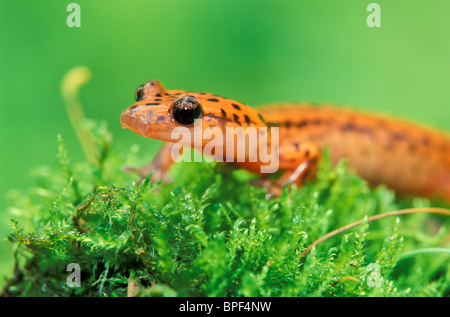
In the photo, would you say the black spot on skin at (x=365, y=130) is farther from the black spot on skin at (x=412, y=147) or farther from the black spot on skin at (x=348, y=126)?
the black spot on skin at (x=412, y=147)

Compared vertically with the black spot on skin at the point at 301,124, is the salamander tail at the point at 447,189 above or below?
below

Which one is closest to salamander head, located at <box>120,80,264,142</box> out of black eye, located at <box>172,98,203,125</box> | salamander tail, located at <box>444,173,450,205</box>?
black eye, located at <box>172,98,203,125</box>

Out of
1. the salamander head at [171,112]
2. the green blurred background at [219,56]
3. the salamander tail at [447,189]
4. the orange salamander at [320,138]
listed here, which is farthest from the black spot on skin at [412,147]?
the green blurred background at [219,56]

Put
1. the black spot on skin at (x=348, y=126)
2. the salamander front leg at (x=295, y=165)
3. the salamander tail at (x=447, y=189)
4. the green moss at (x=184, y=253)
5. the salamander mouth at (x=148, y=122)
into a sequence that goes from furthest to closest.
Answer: the salamander tail at (x=447, y=189) → the black spot on skin at (x=348, y=126) → the salamander front leg at (x=295, y=165) → the salamander mouth at (x=148, y=122) → the green moss at (x=184, y=253)

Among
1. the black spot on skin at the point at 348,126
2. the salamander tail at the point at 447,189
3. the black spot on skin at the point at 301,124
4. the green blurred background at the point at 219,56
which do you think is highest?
the green blurred background at the point at 219,56

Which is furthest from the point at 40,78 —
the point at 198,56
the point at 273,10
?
the point at 273,10

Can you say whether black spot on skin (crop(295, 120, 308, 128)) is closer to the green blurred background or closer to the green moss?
the green moss

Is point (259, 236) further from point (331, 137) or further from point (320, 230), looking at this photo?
point (331, 137)
